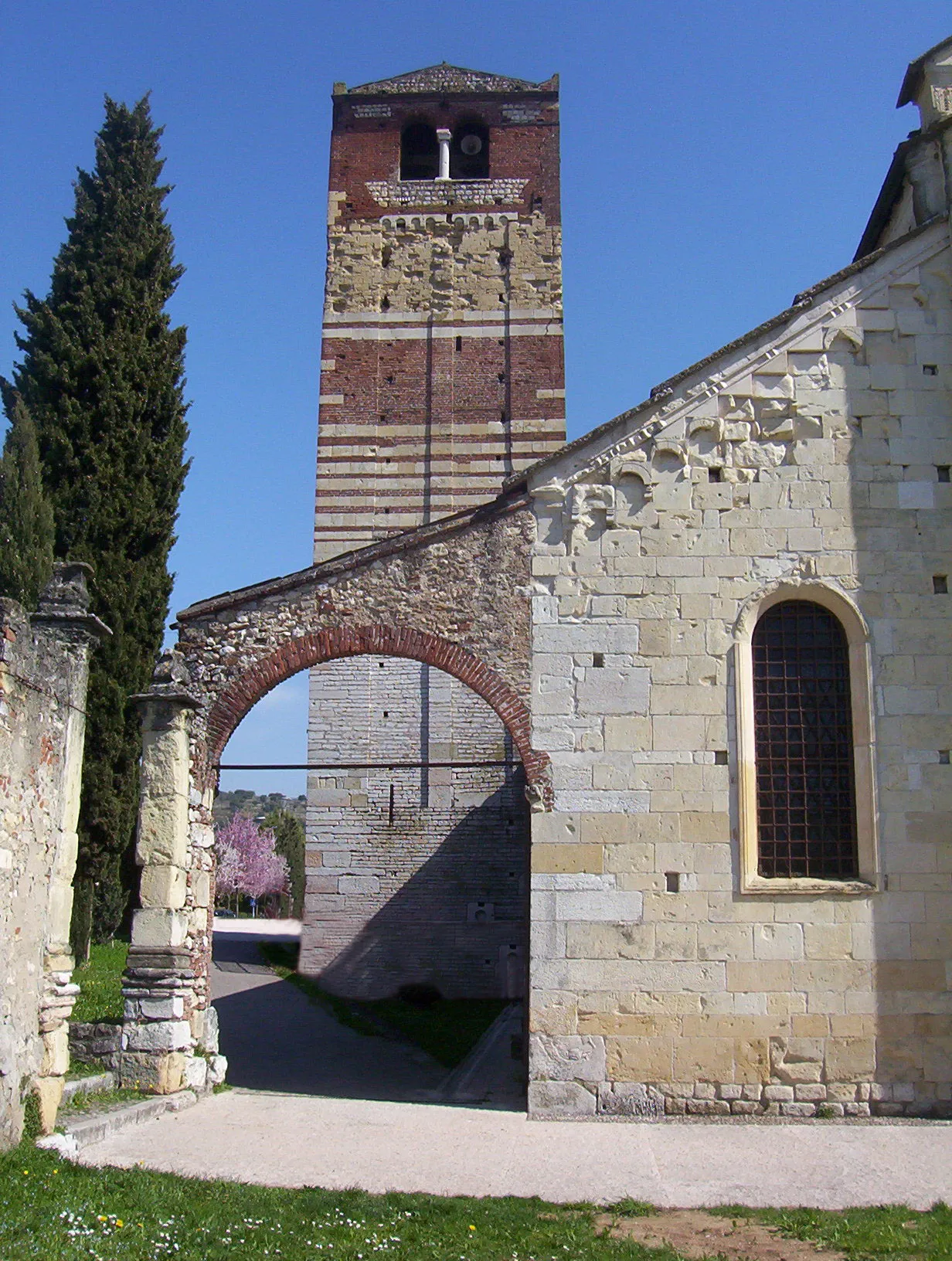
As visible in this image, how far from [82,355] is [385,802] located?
928 centimetres

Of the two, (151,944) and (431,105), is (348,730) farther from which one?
(431,105)

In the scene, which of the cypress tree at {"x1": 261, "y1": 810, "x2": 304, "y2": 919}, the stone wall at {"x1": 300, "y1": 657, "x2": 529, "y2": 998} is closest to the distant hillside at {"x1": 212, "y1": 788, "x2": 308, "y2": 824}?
the cypress tree at {"x1": 261, "y1": 810, "x2": 304, "y2": 919}

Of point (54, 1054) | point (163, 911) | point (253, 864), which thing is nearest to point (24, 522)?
point (163, 911)

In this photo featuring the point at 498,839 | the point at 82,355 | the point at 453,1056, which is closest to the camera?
the point at 453,1056

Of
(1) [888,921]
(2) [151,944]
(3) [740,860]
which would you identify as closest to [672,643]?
(3) [740,860]

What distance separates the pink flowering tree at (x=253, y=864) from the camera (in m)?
50.5

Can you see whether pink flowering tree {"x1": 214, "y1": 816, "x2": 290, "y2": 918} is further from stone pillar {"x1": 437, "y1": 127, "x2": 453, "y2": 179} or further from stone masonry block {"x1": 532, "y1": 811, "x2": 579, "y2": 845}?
stone masonry block {"x1": 532, "y1": 811, "x2": 579, "y2": 845}

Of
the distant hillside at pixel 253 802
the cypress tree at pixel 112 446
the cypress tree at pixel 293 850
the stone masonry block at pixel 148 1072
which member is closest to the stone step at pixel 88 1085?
the stone masonry block at pixel 148 1072

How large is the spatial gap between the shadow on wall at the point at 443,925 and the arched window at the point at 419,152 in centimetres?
1285

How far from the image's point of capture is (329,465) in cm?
2127

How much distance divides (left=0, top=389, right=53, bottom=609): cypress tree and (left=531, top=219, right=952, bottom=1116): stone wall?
8.82 m

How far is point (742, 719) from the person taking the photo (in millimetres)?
10234

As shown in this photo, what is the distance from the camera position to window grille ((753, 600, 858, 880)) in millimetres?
10211

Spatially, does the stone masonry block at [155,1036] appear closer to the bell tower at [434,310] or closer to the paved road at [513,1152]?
the paved road at [513,1152]
